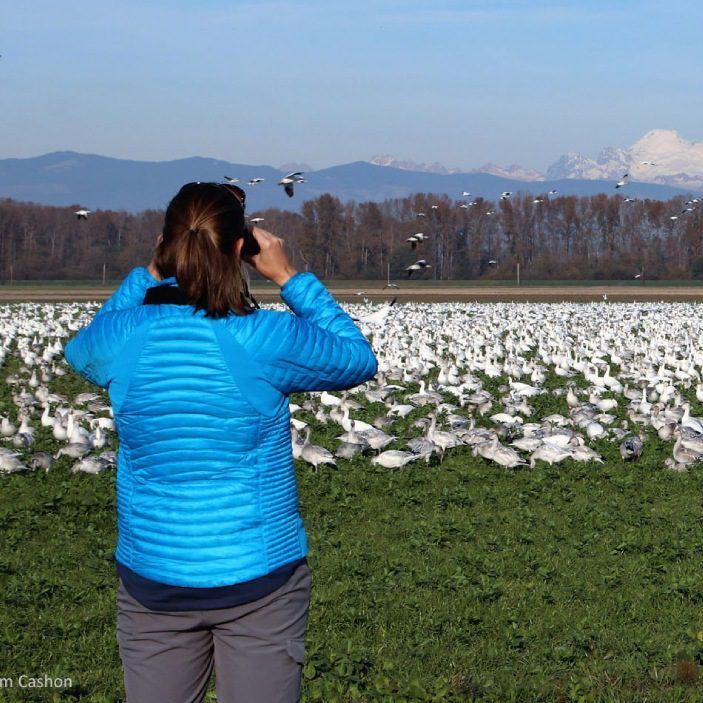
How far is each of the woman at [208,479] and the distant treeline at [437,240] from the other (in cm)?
8657

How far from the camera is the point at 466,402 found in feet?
61.2

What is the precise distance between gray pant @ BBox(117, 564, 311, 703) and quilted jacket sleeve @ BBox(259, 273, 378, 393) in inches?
25.9

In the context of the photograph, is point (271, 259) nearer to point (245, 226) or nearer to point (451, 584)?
point (245, 226)

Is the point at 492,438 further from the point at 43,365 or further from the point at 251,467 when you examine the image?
the point at 43,365

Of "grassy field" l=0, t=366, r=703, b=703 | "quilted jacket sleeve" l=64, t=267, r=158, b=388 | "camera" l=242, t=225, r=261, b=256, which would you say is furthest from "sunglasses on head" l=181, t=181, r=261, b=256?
"grassy field" l=0, t=366, r=703, b=703

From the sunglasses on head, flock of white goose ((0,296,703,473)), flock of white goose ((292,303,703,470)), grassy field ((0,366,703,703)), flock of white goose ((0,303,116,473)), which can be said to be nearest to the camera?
the sunglasses on head

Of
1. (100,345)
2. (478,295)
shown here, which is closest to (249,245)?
(100,345)

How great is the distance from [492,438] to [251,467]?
1049cm

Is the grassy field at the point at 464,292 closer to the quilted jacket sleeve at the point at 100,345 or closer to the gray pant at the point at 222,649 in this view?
the quilted jacket sleeve at the point at 100,345

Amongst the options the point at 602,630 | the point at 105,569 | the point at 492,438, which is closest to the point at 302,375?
the point at 602,630

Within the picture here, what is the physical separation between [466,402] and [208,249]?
15.5 metres

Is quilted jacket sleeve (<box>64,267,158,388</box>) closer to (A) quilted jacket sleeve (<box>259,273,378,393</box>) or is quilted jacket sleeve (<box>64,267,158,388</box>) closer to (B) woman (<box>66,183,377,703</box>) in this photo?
(B) woman (<box>66,183,377,703</box>)

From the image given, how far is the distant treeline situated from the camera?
94.9 m

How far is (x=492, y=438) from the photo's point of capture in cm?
1373
